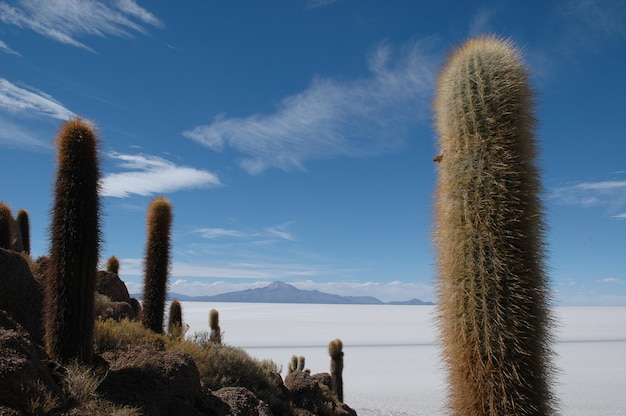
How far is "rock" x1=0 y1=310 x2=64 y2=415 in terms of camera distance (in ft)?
13.1

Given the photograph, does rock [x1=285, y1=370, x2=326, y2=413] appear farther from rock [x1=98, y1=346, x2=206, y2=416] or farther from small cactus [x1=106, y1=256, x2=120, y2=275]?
small cactus [x1=106, y1=256, x2=120, y2=275]

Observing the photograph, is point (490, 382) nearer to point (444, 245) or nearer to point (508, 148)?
point (444, 245)

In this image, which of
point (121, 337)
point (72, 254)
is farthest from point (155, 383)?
point (121, 337)

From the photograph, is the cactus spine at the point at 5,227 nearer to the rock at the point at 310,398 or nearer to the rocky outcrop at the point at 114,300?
the rocky outcrop at the point at 114,300

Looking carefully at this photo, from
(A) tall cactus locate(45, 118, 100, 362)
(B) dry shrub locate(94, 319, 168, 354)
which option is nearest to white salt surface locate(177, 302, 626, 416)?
(A) tall cactus locate(45, 118, 100, 362)

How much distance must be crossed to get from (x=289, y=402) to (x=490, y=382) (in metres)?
5.42

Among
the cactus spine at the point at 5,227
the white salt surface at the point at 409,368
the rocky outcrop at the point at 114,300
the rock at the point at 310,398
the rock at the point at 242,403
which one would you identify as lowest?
the white salt surface at the point at 409,368

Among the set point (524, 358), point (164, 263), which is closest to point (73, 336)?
point (164, 263)

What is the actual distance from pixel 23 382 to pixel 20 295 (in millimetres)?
3685

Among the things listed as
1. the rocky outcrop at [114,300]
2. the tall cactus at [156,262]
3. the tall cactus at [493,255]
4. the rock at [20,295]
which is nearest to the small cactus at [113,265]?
the rocky outcrop at [114,300]

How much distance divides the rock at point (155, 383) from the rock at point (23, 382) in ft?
2.68

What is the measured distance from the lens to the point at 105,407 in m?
4.89

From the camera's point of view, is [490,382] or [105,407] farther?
[105,407]

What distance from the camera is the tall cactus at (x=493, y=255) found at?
425cm
